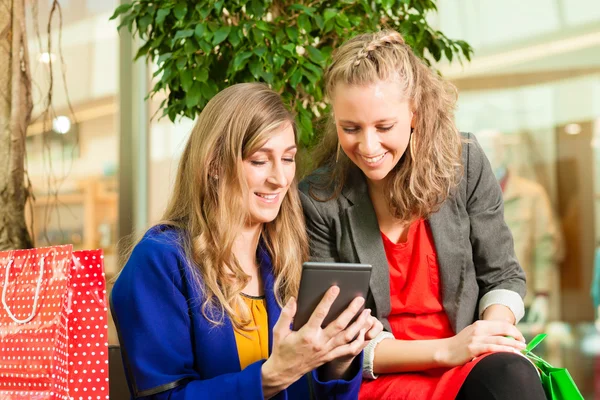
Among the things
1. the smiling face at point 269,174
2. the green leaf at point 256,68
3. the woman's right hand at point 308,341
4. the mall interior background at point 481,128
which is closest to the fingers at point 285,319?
the woman's right hand at point 308,341

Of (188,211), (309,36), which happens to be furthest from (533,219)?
(188,211)

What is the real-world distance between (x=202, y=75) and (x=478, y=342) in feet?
3.52

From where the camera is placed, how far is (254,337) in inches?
66.9

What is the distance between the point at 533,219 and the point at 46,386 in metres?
3.10

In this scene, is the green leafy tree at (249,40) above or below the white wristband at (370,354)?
above

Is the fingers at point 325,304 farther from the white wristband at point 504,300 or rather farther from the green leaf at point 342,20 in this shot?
the green leaf at point 342,20

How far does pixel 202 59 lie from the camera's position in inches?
88.2

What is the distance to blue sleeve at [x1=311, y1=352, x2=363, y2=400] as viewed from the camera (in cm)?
168

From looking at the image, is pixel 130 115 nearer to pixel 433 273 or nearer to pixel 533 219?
pixel 533 219

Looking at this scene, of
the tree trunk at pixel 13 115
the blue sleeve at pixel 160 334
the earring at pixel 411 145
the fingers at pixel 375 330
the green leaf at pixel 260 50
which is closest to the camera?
the blue sleeve at pixel 160 334

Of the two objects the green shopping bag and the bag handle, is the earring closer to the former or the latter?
the green shopping bag

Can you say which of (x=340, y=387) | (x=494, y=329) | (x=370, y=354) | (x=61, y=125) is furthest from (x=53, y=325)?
(x=61, y=125)

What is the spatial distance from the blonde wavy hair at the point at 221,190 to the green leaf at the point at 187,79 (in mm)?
463

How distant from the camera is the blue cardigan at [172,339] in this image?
5.10ft
